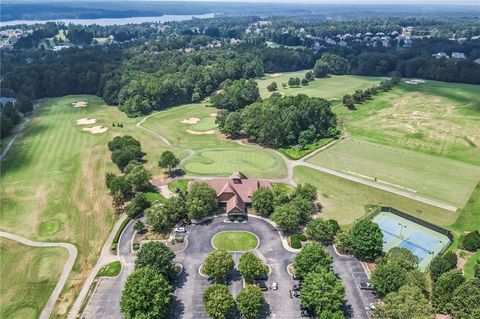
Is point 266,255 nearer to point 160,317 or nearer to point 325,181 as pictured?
point 160,317

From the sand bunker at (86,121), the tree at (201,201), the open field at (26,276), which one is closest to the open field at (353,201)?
the tree at (201,201)

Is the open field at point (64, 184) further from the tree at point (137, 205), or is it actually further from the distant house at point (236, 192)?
the distant house at point (236, 192)

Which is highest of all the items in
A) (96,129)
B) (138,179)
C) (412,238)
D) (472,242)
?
(138,179)

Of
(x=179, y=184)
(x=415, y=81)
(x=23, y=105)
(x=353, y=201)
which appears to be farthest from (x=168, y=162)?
(x=415, y=81)

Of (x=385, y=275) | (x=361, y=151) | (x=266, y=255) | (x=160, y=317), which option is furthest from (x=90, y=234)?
(x=361, y=151)

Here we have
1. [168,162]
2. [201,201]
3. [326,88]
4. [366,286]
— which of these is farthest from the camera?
[326,88]

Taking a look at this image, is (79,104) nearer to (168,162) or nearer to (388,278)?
(168,162)
